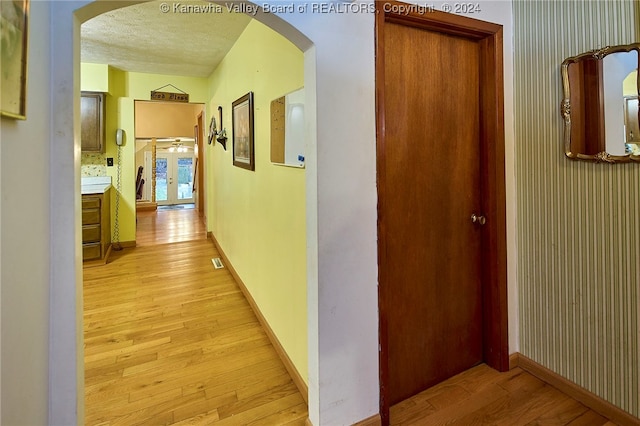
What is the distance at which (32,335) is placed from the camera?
1.03 metres

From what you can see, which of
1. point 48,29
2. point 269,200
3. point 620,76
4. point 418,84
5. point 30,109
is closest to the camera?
point 30,109

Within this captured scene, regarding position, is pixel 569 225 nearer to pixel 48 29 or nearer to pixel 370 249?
pixel 370 249

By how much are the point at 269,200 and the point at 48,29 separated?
4.83 feet

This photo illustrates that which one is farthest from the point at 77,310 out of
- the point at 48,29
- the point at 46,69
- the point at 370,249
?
the point at 370,249

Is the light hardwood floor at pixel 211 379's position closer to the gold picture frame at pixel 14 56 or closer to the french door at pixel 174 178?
the gold picture frame at pixel 14 56

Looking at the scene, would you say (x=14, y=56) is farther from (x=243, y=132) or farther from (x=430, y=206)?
(x=243, y=132)

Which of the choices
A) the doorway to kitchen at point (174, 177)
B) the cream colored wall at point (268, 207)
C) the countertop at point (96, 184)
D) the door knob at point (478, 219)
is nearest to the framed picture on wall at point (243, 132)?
the cream colored wall at point (268, 207)

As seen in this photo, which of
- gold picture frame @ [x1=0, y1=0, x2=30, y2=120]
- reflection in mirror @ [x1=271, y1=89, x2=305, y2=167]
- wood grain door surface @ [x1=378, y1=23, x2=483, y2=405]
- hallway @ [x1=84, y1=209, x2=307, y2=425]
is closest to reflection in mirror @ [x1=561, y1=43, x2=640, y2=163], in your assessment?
wood grain door surface @ [x1=378, y1=23, x2=483, y2=405]

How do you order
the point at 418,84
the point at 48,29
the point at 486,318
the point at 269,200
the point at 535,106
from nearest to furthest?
the point at 48,29 < the point at 418,84 < the point at 535,106 < the point at 486,318 < the point at 269,200

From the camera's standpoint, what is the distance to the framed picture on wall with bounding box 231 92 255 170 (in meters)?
2.73

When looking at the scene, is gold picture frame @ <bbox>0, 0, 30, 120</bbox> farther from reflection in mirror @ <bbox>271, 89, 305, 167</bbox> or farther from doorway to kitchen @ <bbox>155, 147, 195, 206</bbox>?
doorway to kitchen @ <bbox>155, 147, 195, 206</bbox>

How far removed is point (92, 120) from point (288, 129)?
3753 millimetres

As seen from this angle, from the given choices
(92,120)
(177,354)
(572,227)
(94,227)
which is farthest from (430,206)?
(92,120)

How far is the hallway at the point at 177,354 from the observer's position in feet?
5.87
